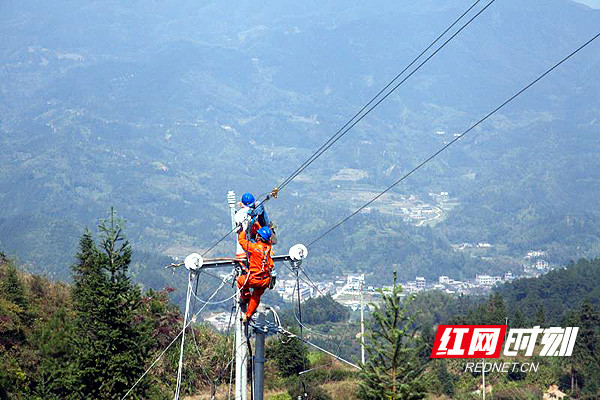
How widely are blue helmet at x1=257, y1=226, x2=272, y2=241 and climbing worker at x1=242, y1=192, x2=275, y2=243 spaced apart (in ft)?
0.40

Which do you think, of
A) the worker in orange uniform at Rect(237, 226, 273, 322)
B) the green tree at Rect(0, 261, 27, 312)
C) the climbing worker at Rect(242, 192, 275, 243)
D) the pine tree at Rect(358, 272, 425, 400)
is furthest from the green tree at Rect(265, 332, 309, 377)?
the climbing worker at Rect(242, 192, 275, 243)

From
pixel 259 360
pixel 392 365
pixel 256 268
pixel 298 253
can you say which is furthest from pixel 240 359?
pixel 392 365

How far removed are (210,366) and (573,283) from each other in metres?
77.4

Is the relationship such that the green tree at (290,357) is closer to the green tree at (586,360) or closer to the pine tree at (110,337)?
the pine tree at (110,337)

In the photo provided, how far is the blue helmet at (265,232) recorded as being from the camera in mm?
15984

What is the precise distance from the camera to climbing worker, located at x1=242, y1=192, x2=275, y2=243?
16078 millimetres

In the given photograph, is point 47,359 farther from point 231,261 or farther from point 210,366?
point 231,261

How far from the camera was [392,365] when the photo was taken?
1764cm

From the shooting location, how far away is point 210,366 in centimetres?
3503

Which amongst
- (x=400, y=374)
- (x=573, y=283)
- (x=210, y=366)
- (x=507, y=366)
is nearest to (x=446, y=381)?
(x=507, y=366)

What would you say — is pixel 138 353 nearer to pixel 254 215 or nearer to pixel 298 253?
pixel 298 253

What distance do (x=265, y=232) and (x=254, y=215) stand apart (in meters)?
0.36

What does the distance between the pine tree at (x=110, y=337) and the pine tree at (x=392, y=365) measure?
922cm

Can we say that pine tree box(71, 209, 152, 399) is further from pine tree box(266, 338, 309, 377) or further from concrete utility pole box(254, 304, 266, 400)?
pine tree box(266, 338, 309, 377)
